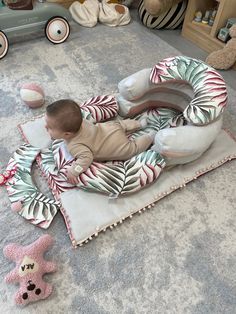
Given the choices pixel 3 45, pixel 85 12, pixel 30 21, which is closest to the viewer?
pixel 3 45

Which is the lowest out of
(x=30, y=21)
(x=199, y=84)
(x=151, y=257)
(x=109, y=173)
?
(x=151, y=257)

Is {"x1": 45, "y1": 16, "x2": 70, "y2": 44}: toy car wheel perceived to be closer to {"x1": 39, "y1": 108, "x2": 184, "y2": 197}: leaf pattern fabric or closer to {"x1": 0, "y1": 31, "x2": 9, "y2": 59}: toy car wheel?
{"x1": 0, "y1": 31, "x2": 9, "y2": 59}: toy car wheel

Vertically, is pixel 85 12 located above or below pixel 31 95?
above

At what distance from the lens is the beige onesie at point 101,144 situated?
3.67 feet

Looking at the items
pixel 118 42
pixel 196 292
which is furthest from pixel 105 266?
pixel 118 42

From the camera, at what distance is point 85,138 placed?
1.12m

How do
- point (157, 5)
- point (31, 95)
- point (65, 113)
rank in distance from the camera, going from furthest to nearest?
point (157, 5) < point (31, 95) < point (65, 113)

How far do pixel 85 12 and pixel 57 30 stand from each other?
32 centimetres

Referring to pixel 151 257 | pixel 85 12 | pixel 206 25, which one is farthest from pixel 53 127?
pixel 206 25

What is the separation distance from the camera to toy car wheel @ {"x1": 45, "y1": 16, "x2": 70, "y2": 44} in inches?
72.6

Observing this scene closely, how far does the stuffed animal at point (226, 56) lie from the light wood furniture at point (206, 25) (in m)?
0.10

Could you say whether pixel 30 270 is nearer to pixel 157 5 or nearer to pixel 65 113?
pixel 65 113

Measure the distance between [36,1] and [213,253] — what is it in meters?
1.67

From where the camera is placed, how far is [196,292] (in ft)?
3.22
